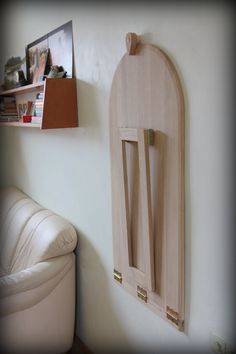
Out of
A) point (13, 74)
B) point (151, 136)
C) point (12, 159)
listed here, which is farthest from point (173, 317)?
point (12, 159)

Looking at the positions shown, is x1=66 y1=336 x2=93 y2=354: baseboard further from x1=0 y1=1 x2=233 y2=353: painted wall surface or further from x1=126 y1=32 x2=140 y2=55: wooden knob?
x1=126 y1=32 x2=140 y2=55: wooden knob

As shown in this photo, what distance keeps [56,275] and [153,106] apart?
1170 millimetres

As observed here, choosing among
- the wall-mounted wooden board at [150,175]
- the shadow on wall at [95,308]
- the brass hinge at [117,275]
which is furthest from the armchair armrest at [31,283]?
the wall-mounted wooden board at [150,175]

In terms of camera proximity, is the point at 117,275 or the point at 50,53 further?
the point at 50,53

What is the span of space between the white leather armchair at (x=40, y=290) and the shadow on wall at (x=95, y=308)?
74mm

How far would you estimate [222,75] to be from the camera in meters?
1.03

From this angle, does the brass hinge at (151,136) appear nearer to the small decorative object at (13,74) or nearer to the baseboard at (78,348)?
the baseboard at (78,348)

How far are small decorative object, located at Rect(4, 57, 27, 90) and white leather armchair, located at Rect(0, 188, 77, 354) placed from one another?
41.7 inches

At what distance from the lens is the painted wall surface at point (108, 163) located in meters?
1.08

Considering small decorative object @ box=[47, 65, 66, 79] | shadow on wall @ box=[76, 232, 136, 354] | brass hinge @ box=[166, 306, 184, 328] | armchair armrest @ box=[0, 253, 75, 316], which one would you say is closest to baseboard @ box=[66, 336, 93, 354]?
shadow on wall @ box=[76, 232, 136, 354]

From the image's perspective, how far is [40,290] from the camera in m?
1.87

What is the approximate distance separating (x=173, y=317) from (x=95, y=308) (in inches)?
31.0

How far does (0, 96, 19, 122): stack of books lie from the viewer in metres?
2.88

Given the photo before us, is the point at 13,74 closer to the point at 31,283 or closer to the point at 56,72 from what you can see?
the point at 56,72
